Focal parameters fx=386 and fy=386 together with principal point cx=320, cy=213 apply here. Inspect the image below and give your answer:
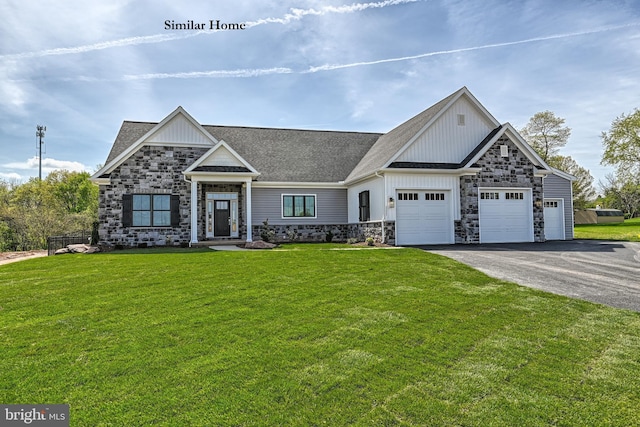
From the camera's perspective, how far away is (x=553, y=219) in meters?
20.2

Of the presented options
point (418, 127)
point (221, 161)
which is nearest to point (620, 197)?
point (418, 127)

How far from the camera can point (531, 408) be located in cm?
319

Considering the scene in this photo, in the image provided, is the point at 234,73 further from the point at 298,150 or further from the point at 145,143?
the point at 298,150

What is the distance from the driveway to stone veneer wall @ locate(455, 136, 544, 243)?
11.7ft

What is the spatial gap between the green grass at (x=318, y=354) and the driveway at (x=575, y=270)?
78 cm

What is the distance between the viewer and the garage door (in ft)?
56.7

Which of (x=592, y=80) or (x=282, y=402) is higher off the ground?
(x=592, y=80)

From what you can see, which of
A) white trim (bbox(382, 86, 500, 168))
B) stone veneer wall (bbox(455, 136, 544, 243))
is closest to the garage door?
stone veneer wall (bbox(455, 136, 544, 243))

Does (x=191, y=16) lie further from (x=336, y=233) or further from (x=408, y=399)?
(x=408, y=399)

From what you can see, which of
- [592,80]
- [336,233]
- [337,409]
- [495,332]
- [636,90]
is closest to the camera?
[337,409]

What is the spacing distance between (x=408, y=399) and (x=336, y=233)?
17253 mm

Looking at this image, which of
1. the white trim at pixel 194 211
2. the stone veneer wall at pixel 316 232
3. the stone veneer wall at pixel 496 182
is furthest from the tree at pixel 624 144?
the white trim at pixel 194 211

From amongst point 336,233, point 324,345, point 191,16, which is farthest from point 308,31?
point 324,345

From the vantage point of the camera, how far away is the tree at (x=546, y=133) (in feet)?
123
